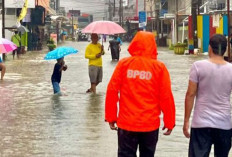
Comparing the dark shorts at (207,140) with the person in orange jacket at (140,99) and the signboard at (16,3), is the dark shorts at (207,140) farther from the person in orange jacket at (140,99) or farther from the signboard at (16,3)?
the signboard at (16,3)

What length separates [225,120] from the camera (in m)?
6.07

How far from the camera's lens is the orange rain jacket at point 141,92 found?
238 inches

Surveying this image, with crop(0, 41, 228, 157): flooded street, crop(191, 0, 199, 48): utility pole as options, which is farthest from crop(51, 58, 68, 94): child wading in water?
crop(191, 0, 199, 48): utility pole

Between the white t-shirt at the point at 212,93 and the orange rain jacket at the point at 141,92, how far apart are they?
0.27 metres

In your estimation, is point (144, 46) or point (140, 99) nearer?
point (140, 99)

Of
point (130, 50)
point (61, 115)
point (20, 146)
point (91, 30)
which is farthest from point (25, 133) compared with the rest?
point (91, 30)

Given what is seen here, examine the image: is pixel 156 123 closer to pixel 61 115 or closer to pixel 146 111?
pixel 146 111

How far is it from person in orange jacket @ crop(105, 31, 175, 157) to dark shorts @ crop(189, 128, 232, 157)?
26 centimetres

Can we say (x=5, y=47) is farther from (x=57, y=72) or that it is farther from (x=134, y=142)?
(x=134, y=142)

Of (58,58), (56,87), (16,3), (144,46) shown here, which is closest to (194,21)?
(16,3)

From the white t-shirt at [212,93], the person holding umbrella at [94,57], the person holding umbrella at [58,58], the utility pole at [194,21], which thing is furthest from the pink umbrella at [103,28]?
the utility pole at [194,21]

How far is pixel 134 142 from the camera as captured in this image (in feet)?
20.1

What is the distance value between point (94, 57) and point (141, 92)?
387 inches

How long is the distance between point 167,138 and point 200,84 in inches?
150
